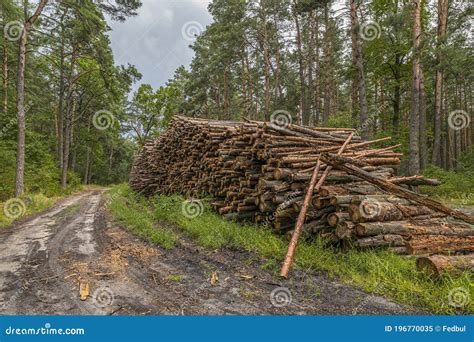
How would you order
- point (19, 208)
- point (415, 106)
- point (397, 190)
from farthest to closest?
point (415, 106)
point (19, 208)
point (397, 190)

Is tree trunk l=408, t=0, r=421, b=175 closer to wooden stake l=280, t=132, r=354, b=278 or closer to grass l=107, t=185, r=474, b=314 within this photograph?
Result: wooden stake l=280, t=132, r=354, b=278

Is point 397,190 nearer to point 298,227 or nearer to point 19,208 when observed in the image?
point 298,227

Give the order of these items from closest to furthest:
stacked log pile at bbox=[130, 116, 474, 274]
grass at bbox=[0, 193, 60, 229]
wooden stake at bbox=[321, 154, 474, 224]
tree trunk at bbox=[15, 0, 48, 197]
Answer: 1. stacked log pile at bbox=[130, 116, 474, 274]
2. wooden stake at bbox=[321, 154, 474, 224]
3. grass at bbox=[0, 193, 60, 229]
4. tree trunk at bbox=[15, 0, 48, 197]

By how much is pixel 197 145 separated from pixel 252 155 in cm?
373

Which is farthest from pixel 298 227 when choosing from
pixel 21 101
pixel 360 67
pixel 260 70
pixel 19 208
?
pixel 260 70

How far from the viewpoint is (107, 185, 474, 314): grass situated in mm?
3419

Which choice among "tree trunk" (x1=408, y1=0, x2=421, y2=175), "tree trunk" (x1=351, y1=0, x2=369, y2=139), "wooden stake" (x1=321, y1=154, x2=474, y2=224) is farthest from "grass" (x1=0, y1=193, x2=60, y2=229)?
"tree trunk" (x1=408, y1=0, x2=421, y2=175)

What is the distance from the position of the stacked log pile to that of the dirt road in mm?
1265

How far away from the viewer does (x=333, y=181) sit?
5762 mm

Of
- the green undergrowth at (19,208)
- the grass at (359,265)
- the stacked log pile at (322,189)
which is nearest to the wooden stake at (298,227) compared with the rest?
the stacked log pile at (322,189)

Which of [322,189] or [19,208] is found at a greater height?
[322,189]

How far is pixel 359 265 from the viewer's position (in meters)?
4.31

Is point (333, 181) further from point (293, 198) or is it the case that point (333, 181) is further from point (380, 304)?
point (380, 304)

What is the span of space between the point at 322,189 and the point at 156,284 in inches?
128
